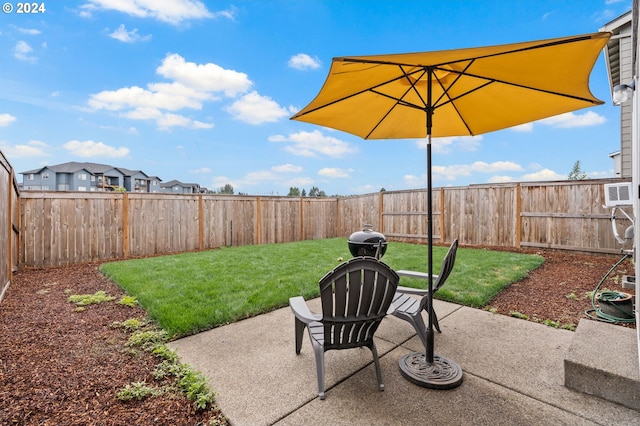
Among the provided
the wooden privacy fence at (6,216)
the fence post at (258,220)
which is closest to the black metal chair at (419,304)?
the wooden privacy fence at (6,216)

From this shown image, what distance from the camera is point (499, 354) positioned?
108 inches

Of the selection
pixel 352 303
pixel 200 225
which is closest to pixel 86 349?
pixel 352 303

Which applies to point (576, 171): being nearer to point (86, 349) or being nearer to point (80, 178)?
point (86, 349)

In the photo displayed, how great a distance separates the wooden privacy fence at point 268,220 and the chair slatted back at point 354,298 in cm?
607

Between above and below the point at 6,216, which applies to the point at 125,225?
below

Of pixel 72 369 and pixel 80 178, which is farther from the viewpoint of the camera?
pixel 80 178

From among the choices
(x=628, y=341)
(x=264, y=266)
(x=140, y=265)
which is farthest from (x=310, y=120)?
(x=140, y=265)

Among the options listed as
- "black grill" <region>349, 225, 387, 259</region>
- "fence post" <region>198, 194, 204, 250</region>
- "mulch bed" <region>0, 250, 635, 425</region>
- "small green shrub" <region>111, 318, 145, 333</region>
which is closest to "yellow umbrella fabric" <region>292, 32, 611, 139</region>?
"black grill" <region>349, 225, 387, 259</region>

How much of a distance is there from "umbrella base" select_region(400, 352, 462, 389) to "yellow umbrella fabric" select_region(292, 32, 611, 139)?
80.0 inches

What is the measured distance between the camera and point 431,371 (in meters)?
2.37

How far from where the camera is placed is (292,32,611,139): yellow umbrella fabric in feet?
6.29

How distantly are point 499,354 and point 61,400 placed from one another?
3.48m

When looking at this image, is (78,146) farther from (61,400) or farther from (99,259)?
(61,400)

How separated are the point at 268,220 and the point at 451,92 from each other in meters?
8.70
